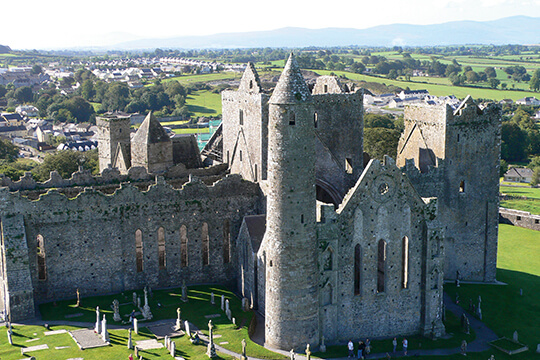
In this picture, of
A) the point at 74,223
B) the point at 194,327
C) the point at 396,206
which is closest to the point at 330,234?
the point at 396,206

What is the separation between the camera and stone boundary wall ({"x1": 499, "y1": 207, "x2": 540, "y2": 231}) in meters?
70.3

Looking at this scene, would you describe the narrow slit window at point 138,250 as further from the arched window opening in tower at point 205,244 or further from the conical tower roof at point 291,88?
the conical tower roof at point 291,88

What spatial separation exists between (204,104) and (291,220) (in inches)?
6008

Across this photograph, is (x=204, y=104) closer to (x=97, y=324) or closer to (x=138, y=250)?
(x=138, y=250)

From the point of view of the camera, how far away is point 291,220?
3628cm

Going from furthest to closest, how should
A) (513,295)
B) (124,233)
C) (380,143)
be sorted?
(380,143)
(513,295)
(124,233)

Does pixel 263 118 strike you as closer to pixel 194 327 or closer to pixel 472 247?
pixel 194 327

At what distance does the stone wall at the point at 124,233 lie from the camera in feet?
137

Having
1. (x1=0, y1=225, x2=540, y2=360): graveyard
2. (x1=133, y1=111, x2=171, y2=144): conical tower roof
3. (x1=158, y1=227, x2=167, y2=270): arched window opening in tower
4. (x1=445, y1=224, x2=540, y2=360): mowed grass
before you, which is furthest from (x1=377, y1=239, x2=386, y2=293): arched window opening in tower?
(x1=133, y1=111, x2=171, y2=144): conical tower roof

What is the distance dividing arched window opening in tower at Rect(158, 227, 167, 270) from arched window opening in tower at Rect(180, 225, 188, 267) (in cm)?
125

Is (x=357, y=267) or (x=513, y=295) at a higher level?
(x=357, y=267)

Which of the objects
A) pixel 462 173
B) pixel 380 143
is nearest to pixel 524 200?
pixel 380 143

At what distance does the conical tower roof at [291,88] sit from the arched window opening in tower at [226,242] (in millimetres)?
12862

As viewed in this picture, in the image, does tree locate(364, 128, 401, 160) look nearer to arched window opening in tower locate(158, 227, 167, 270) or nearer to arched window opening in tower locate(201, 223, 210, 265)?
arched window opening in tower locate(201, 223, 210, 265)
